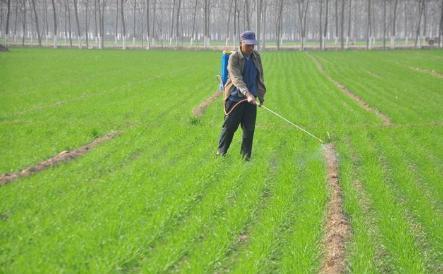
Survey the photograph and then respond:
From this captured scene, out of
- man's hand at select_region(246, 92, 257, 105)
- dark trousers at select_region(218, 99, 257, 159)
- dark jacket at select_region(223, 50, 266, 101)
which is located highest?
dark jacket at select_region(223, 50, 266, 101)

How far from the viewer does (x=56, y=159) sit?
10.2m

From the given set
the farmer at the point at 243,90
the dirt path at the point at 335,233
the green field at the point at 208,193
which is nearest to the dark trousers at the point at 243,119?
the farmer at the point at 243,90

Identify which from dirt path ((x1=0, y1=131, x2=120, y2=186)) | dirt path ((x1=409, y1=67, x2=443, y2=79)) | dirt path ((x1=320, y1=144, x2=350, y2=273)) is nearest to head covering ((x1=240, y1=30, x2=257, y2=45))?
dirt path ((x1=320, y1=144, x2=350, y2=273))

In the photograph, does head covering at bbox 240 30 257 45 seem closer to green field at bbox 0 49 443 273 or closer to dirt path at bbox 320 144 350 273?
green field at bbox 0 49 443 273

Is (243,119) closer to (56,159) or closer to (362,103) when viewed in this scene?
(56,159)

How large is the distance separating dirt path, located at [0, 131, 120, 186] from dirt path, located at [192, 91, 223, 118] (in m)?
4.27

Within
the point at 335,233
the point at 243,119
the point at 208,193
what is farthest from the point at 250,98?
the point at 335,233

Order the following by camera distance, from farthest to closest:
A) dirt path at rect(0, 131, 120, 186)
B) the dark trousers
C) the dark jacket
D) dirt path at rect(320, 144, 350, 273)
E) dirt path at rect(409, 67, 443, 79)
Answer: dirt path at rect(409, 67, 443, 79)
the dark trousers
the dark jacket
dirt path at rect(0, 131, 120, 186)
dirt path at rect(320, 144, 350, 273)

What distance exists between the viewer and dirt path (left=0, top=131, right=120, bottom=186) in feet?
28.8

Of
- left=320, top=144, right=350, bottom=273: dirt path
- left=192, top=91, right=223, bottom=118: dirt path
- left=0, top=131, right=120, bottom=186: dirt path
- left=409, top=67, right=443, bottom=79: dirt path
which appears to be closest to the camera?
left=320, top=144, right=350, bottom=273: dirt path

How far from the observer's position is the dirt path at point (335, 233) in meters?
5.60

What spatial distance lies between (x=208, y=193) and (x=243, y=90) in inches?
92.5

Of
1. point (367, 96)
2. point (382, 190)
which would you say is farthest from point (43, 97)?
point (382, 190)

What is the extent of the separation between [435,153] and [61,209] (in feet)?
24.7
